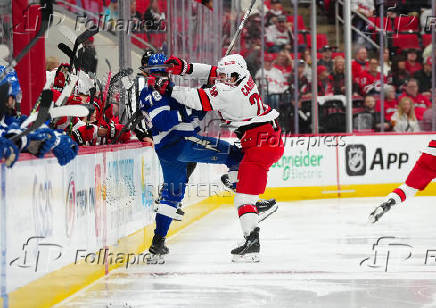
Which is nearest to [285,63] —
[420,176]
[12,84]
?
[420,176]

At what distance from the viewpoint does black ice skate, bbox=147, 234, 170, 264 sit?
5623mm

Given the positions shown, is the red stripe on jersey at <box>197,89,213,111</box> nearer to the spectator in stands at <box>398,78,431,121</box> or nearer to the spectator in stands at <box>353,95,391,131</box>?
the spectator in stands at <box>353,95,391,131</box>

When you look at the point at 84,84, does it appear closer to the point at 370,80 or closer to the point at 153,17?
the point at 153,17

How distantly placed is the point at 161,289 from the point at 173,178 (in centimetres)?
141

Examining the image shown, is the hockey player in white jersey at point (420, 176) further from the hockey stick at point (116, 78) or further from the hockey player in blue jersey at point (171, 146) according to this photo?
the hockey stick at point (116, 78)

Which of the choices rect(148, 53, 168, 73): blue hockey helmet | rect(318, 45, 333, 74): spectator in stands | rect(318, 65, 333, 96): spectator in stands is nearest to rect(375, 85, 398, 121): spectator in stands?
rect(318, 65, 333, 96): spectator in stands

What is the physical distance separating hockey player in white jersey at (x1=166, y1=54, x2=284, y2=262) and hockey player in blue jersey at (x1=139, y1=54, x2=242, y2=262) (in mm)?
141

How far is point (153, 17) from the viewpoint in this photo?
7.71 meters

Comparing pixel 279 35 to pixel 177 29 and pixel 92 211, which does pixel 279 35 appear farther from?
pixel 92 211

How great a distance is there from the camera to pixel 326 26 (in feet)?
47.2

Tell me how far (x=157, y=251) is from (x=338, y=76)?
7.65 meters

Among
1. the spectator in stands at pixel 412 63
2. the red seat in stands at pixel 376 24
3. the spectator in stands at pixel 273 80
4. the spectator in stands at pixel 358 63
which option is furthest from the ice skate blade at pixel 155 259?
the spectator in stands at pixel 412 63

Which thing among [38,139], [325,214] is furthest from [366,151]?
[38,139]

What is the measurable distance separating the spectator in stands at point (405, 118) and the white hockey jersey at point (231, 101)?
670 cm
